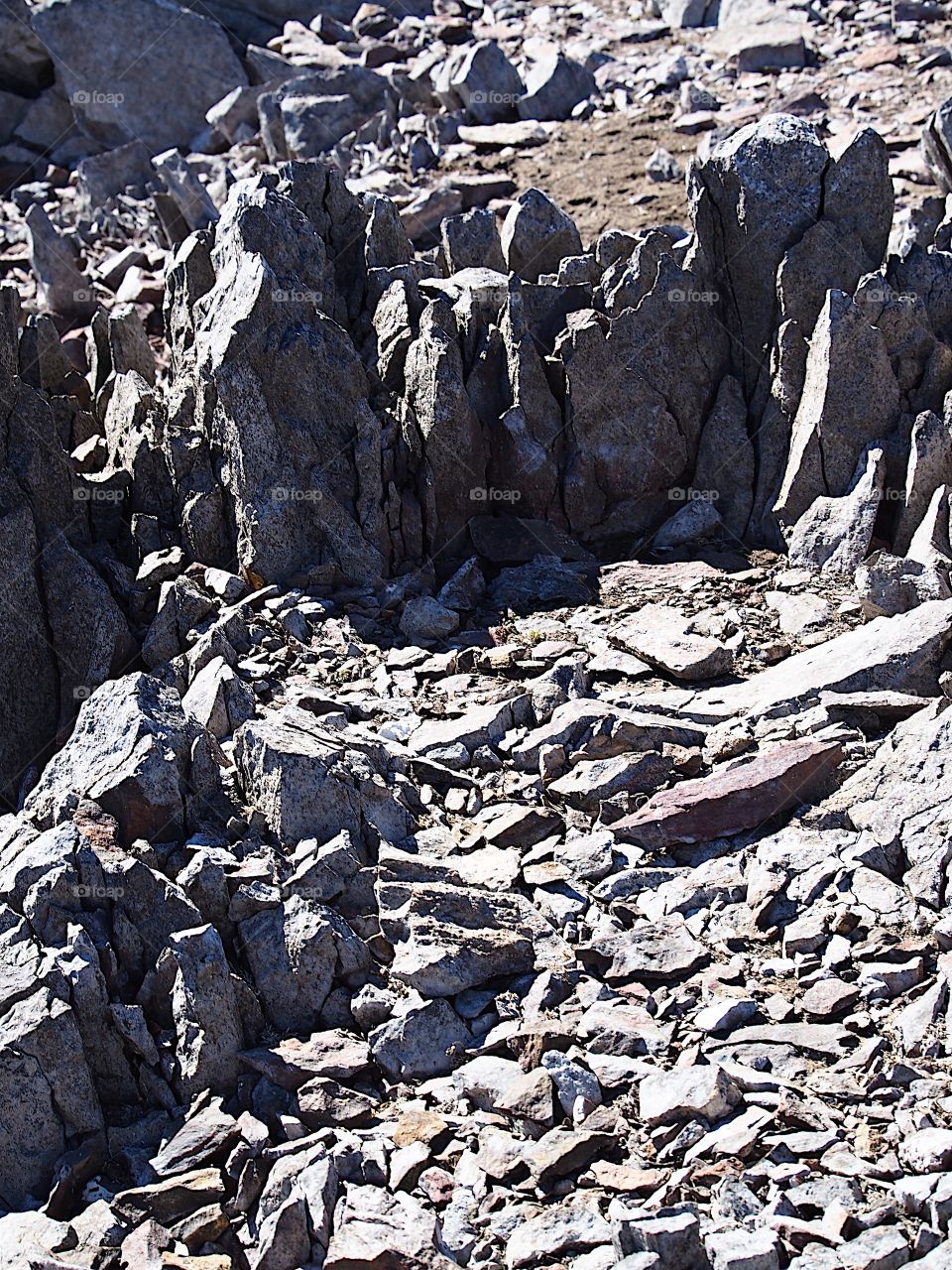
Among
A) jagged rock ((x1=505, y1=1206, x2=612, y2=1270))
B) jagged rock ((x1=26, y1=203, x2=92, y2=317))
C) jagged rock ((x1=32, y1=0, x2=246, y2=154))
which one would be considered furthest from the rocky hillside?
jagged rock ((x1=32, y1=0, x2=246, y2=154))

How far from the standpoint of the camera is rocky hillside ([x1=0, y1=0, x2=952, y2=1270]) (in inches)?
396

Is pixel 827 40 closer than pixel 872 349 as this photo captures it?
No

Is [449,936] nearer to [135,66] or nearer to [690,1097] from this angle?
[690,1097]

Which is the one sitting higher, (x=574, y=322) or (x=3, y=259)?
(x=3, y=259)

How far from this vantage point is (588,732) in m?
14.1

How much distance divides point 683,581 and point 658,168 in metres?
12.4

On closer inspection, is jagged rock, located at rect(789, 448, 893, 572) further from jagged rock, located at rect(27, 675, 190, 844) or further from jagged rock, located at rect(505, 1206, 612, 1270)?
jagged rock, located at rect(505, 1206, 612, 1270)

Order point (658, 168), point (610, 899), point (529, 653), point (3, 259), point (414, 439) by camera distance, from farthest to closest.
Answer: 1. point (3, 259)
2. point (658, 168)
3. point (414, 439)
4. point (529, 653)
5. point (610, 899)

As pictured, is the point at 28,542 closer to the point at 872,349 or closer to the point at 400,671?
the point at 400,671

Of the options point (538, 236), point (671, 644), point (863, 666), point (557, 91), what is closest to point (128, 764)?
point (671, 644)

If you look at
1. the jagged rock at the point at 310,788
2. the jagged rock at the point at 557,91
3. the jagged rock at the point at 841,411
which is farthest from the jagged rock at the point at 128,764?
the jagged rock at the point at 557,91

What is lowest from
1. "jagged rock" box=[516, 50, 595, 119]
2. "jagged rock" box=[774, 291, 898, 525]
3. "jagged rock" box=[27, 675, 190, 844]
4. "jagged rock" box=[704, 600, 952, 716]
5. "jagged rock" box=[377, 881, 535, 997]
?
"jagged rock" box=[377, 881, 535, 997]

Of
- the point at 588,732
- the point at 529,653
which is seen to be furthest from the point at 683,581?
the point at 588,732

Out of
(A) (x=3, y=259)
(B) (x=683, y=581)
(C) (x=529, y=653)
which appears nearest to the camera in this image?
(C) (x=529, y=653)
